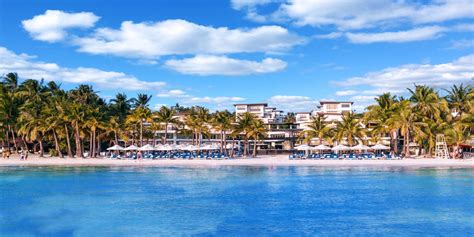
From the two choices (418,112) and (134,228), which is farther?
(418,112)

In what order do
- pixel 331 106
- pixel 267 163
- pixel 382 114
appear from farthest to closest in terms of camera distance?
pixel 331 106, pixel 382 114, pixel 267 163

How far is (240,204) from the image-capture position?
987 inches

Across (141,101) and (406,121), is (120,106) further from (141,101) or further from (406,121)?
(406,121)

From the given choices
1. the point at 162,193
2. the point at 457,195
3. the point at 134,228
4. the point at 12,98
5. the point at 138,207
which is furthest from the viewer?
the point at 12,98

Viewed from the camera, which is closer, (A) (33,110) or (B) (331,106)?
(A) (33,110)

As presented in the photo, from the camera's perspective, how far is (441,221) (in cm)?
2058

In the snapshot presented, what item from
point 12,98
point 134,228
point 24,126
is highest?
point 12,98

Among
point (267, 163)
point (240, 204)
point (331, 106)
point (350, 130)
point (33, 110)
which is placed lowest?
point (240, 204)

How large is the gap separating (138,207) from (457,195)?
19.3 m

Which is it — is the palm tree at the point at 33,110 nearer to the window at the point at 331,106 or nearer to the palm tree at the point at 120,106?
the palm tree at the point at 120,106

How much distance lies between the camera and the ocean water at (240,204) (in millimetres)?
19531

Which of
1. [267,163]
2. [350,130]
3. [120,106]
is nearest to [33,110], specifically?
[120,106]

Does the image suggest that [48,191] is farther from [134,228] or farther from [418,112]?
[418,112]

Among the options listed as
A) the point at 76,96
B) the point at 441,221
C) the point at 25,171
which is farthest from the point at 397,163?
the point at 76,96
